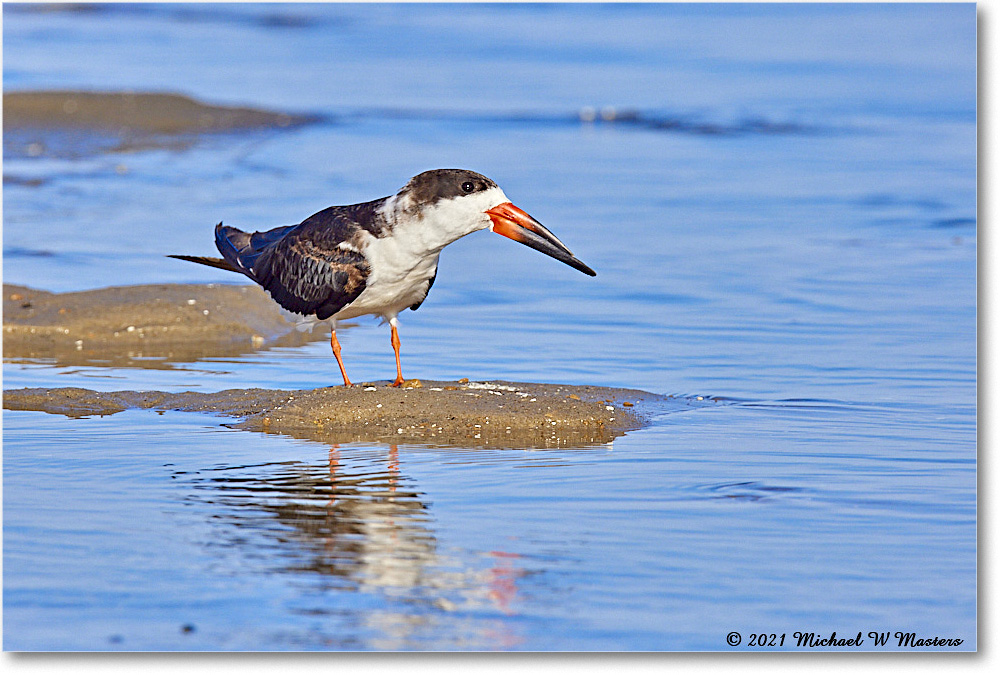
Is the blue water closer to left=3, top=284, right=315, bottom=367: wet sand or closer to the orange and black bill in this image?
left=3, top=284, right=315, bottom=367: wet sand

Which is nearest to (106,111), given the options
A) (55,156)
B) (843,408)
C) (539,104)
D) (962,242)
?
(55,156)

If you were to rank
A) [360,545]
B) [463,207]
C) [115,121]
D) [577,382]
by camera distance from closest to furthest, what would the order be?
[360,545] → [463,207] → [577,382] → [115,121]

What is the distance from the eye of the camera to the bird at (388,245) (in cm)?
598

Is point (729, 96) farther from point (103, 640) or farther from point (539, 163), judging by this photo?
point (103, 640)

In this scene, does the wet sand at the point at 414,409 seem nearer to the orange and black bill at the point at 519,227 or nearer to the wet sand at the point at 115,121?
the orange and black bill at the point at 519,227

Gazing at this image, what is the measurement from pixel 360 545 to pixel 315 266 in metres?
2.20

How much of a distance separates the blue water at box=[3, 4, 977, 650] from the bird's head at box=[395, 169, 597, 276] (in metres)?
1.04

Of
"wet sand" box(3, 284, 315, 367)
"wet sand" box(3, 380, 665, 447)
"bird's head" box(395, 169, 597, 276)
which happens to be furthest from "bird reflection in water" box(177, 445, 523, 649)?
"wet sand" box(3, 284, 315, 367)

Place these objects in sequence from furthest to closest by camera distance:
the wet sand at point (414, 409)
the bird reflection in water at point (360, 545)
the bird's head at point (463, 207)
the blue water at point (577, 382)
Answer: the bird's head at point (463, 207) → the wet sand at point (414, 409) → the blue water at point (577, 382) → the bird reflection in water at point (360, 545)

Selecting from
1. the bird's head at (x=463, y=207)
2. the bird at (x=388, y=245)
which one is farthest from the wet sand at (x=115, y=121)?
the bird's head at (x=463, y=207)

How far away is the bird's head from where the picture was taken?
5.96 metres

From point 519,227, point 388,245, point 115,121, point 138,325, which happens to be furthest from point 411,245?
point 115,121

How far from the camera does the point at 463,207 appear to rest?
19.6 feet

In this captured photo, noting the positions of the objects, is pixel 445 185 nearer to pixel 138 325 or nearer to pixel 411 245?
pixel 411 245
